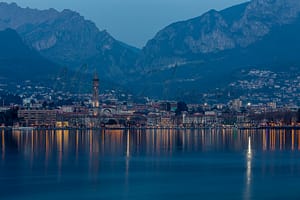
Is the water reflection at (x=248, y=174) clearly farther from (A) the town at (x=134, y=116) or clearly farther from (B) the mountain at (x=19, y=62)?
(B) the mountain at (x=19, y=62)

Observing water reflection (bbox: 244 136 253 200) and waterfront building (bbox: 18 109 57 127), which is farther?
waterfront building (bbox: 18 109 57 127)

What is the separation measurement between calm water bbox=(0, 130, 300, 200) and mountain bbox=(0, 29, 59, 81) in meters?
111

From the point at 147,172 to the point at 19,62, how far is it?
443 feet

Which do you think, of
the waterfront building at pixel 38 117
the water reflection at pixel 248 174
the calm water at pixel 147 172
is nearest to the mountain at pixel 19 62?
the waterfront building at pixel 38 117

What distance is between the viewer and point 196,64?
191 metres

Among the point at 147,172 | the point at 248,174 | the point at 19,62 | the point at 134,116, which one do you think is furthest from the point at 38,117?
the point at 248,174

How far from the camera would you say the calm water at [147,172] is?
30.7 meters

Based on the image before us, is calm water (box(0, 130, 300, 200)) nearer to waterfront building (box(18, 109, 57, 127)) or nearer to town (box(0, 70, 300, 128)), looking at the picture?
town (box(0, 70, 300, 128))

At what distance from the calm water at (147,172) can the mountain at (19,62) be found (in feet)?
365

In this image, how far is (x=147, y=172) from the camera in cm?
3741

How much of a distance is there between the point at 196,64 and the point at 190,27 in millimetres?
8361

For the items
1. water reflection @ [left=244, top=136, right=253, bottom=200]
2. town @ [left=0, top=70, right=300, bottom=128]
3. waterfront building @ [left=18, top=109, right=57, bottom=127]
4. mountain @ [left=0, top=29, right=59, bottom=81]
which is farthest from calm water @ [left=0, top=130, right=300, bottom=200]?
mountain @ [left=0, top=29, right=59, bottom=81]

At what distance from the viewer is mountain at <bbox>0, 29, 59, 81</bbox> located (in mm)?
163625

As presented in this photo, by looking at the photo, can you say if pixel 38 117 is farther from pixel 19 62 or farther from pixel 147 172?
pixel 147 172
